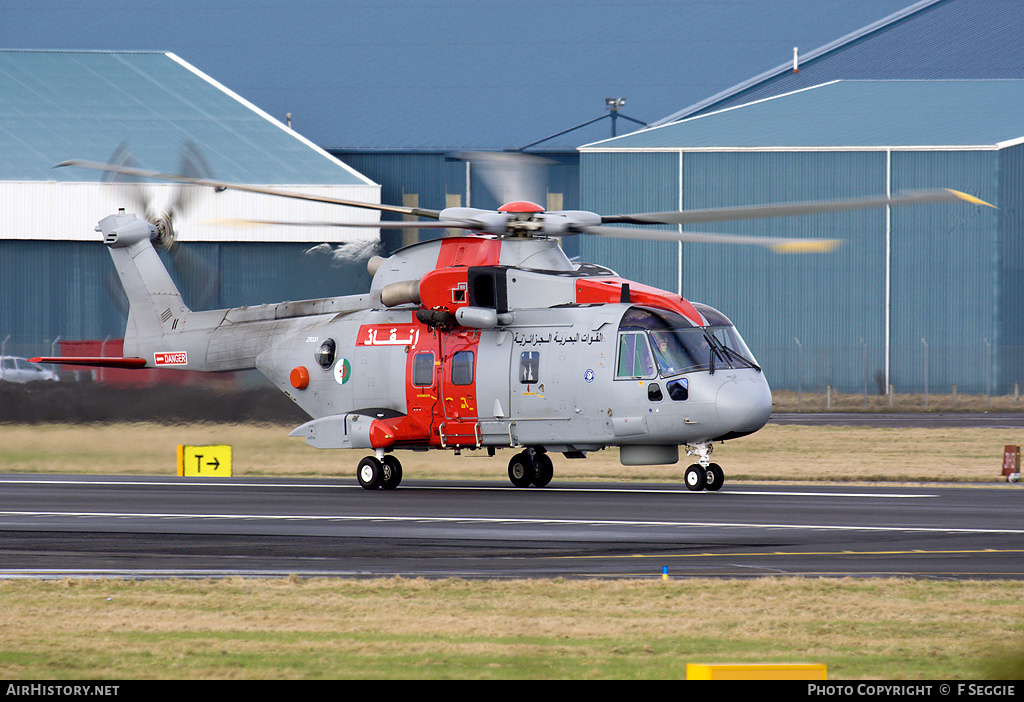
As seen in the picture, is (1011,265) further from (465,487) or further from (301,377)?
(301,377)

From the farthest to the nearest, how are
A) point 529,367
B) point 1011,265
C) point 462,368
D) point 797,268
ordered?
point 797,268
point 1011,265
point 462,368
point 529,367

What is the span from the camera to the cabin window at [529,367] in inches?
823

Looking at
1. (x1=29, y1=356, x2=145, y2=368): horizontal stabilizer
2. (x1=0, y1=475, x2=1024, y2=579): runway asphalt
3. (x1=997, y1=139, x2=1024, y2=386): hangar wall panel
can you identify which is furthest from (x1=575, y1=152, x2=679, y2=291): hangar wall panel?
(x1=0, y1=475, x2=1024, y2=579): runway asphalt

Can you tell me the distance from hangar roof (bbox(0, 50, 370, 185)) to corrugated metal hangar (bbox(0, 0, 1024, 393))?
4.2 inches

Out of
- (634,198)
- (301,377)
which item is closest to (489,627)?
(301,377)

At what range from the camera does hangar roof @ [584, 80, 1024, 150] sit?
1849 inches

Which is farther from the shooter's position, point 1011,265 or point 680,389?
point 1011,265

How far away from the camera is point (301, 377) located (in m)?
23.2

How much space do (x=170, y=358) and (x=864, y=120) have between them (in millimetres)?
32714

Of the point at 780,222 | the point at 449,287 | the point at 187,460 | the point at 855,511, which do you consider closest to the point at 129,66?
the point at 780,222

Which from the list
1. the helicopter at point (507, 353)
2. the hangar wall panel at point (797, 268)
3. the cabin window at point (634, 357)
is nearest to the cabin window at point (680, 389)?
the helicopter at point (507, 353)

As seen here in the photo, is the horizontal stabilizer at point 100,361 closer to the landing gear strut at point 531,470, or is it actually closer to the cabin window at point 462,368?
the cabin window at point 462,368

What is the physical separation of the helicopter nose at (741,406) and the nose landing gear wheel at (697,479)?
1199 millimetres

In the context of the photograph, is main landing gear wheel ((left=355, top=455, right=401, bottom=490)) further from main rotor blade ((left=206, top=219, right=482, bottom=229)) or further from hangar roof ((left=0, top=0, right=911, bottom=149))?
hangar roof ((left=0, top=0, right=911, bottom=149))
